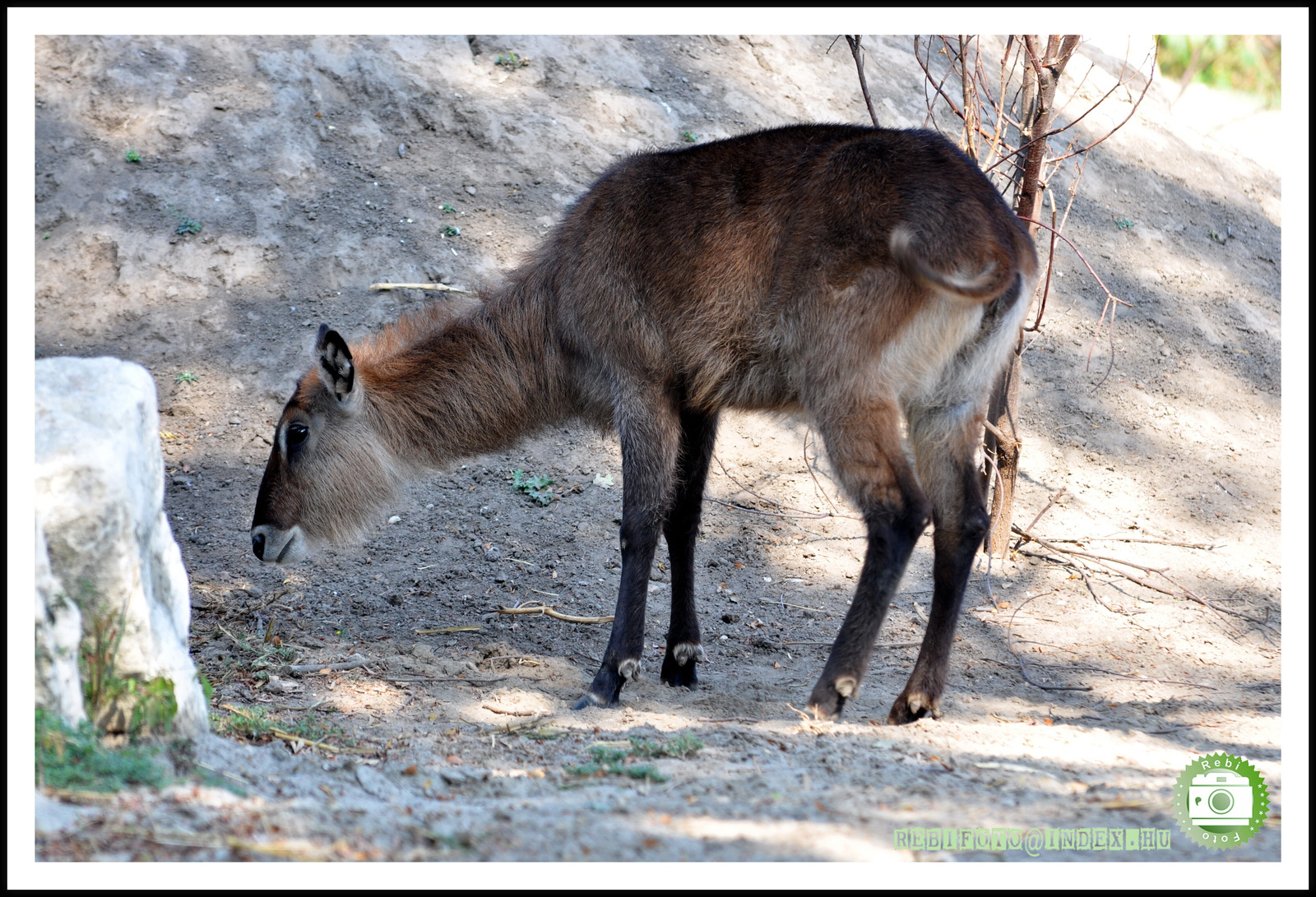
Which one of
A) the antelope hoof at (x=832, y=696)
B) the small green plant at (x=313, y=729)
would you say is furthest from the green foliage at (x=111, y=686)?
the antelope hoof at (x=832, y=696)

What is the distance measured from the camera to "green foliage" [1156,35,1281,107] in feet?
52.2

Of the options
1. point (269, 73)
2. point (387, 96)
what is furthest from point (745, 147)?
point (269, 73)

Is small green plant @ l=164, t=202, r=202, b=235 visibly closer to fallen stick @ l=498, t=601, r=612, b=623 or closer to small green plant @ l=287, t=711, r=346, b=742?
fallen stick @ l=498, t=601, r=612, b=623

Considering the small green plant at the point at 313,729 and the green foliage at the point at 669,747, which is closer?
the green foliage at the point at 669,747

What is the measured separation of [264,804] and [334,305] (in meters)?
4.28

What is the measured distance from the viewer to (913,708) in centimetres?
376

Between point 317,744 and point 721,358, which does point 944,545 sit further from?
point 317,744

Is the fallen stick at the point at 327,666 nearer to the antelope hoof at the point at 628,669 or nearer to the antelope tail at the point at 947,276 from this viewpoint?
the antelope hoof at the point at 628,669

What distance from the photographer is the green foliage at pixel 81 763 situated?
2.37 meters

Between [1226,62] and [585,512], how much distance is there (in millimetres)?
15358

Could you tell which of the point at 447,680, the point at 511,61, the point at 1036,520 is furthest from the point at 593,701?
the point at 511,61

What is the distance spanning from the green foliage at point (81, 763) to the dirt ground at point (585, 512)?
0.07 meters

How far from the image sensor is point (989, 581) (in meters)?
5.27

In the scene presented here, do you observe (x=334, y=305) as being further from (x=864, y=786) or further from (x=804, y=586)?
(x=864, y=786)
